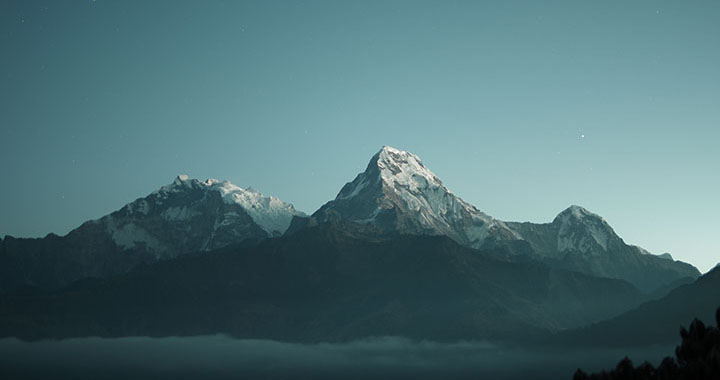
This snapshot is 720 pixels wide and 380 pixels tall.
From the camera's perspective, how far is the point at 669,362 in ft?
318

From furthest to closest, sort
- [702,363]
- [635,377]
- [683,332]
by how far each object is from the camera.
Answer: [683,332] → [635,377] → [702,363]

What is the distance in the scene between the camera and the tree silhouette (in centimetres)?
8806

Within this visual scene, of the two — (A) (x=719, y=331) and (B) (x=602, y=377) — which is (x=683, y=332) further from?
(B) (x=602, y=377)

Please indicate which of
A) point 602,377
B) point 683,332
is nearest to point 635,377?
point 602,377

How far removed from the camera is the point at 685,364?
3799 inches

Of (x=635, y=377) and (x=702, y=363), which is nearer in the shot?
(x=702, y=363)

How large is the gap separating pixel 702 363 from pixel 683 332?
14.7 m

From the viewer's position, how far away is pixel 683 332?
10062 centimetres

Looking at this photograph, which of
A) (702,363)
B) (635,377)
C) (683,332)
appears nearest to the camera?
(702,363)

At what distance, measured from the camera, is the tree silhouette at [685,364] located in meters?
88.1

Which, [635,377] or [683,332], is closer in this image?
[635,377]

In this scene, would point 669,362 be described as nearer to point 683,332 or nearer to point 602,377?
point 683,332

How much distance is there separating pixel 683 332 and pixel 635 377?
487 inches

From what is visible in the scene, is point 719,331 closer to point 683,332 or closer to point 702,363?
point 683,332
